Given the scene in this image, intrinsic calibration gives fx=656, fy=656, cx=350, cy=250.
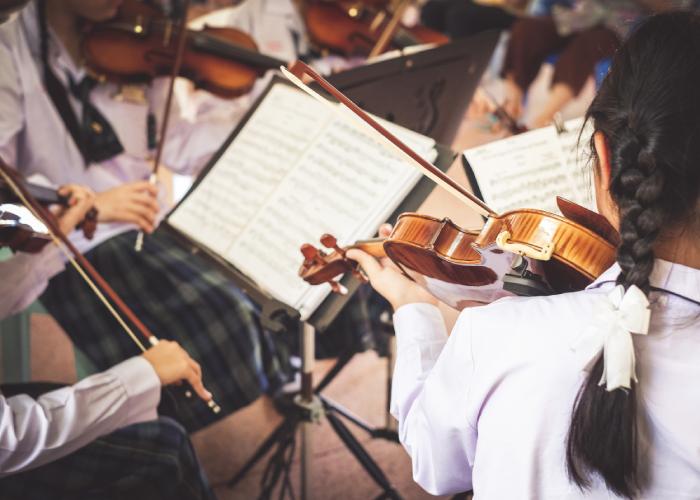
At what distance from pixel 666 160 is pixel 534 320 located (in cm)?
19

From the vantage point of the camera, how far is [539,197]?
3.62 ft

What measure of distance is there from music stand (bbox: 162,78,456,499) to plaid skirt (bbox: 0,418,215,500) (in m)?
0.26

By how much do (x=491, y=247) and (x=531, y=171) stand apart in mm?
343

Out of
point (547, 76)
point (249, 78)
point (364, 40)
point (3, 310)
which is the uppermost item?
point (547, 76)

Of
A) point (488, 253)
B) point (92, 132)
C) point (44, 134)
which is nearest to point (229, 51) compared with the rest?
point (92, 132)

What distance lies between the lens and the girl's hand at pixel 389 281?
929 mm

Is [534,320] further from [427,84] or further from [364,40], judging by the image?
[364,40]

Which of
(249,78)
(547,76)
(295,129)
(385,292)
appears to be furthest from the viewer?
(547,76)

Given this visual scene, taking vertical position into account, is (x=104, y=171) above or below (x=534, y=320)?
below

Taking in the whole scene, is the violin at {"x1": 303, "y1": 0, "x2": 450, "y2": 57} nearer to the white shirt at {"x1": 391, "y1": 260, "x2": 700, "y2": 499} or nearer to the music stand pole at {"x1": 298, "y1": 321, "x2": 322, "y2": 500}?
the music stand pole at {"x1": 298, "y1": 321, "x2": 322, "y2": 500}

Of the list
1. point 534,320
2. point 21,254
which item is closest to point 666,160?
point 534,320

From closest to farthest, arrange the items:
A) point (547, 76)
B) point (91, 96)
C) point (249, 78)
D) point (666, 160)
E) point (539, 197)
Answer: point (666, 160)
point (539, 197)
point (91, 96)
point (249, 78)
point (547, 76)

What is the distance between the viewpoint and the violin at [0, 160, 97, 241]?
1118 mm

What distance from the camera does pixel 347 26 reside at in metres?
2.34
